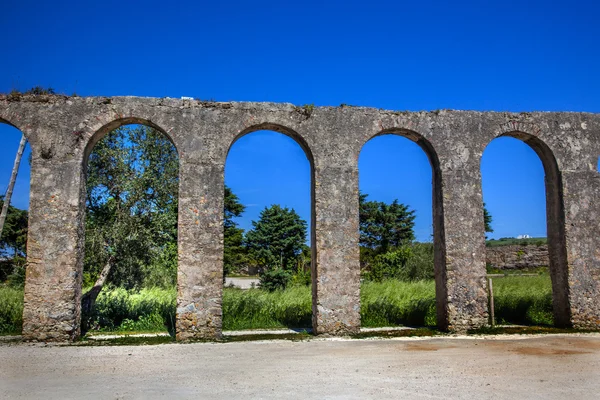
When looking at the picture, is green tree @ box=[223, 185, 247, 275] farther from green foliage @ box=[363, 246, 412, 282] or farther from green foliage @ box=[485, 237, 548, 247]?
green foliage @ box=[485, 237, 548, 247]

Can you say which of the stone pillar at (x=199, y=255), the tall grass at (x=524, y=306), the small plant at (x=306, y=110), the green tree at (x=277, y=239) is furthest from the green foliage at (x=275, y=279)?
the small plant at (x=306, y=110)

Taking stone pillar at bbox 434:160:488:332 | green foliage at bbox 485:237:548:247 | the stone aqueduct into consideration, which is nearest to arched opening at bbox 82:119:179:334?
the stone aqueduct

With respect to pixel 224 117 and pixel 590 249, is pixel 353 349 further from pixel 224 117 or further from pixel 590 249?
pixel 590 249

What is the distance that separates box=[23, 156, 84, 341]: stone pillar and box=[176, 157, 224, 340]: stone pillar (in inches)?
74.0

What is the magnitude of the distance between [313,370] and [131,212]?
699 centimetres

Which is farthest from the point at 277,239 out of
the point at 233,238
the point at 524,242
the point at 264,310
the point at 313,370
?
the point at 313,370

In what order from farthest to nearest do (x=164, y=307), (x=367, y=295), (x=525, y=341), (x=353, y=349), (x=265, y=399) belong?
1. (x=367, y=295)
2. (x=164, y=307)
3. (x=525, y=341)
4. (x=353, y=349)
5. (x=265, y=399)

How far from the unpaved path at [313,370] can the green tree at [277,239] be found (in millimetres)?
19035

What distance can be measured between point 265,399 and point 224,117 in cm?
614

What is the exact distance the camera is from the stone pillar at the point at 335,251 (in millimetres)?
10078

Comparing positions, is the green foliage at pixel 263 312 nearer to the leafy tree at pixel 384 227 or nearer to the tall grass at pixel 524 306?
the tall grass at pixel 524 306

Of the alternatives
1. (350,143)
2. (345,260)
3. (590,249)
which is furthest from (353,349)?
(590,249)

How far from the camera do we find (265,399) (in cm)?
550

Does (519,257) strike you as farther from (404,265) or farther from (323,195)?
(323,195)
